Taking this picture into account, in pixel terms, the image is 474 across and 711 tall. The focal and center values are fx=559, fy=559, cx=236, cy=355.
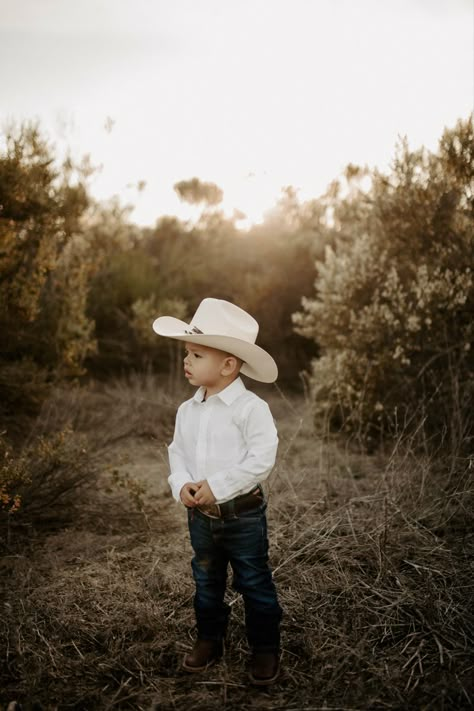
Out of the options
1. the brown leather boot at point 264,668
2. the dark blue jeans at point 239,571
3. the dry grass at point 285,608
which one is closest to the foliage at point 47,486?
the dry grass at point 285,608

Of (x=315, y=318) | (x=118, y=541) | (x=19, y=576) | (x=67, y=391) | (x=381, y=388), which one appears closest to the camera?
(x=19, y=576)

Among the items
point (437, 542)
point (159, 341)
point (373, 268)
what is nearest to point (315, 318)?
point (373, 268)

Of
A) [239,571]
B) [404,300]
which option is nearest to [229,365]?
[239,571]

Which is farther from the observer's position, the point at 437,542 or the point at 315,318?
Result: the point at 315,318

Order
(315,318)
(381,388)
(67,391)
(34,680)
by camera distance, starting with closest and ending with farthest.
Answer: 1. (34,680)
2. (381,388)
3. (67,391)
4. (315,318)

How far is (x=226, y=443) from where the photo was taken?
7.72 feet

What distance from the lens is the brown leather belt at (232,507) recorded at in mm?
2268

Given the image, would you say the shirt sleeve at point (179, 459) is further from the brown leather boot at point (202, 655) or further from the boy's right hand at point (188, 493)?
the brown leather boot at point (202, 655)

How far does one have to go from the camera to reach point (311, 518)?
3.94 m

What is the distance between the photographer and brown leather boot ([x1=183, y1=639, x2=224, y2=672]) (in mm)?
2443

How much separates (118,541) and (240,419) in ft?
6.61

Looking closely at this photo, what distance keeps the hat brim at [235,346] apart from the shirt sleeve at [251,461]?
8.9 inches

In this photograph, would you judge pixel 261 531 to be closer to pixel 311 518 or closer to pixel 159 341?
pixel 311 518

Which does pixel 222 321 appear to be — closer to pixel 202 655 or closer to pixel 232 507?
pixel 232 507
